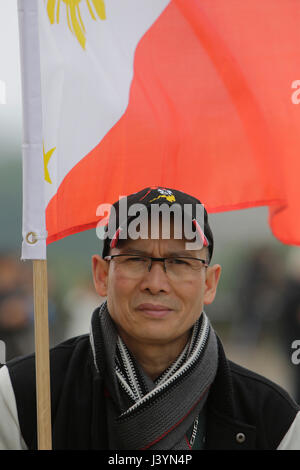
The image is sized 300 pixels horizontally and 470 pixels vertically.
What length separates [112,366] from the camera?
210 centimetres

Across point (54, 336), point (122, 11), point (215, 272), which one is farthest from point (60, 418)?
point (54, 336)

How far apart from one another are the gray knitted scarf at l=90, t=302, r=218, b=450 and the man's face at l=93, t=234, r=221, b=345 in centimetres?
8

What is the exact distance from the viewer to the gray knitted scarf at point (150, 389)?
2.02m

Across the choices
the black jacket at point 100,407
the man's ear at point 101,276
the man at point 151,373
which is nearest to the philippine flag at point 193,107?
the man's ear at point 101,276

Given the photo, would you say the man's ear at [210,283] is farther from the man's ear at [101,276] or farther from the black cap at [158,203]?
the man's ear at [101,276]

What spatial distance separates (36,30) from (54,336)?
242 centimetres

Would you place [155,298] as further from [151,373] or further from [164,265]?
[151,373]

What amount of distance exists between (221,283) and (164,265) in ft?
8.55

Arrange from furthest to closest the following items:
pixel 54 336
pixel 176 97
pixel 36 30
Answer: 1. pixel 54 336
2. pixel 176 97
3. pixel 36 30

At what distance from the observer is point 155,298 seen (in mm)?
2064

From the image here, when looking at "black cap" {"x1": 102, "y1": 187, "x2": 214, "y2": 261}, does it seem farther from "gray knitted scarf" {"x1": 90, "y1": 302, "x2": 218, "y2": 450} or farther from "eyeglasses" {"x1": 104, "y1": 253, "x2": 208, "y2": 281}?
"gray knitted scarf" {"x1": 90, "y1": 302, "x2": 218, "y2": 450}

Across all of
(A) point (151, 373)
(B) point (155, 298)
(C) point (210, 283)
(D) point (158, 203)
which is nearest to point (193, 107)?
(D) point (158, 203)
